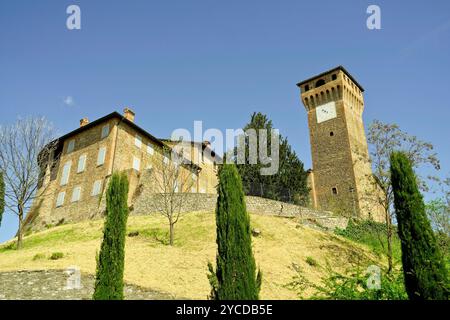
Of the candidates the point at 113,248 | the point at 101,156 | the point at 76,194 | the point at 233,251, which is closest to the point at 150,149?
the point at 101,156

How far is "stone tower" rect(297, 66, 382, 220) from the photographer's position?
33875 mm

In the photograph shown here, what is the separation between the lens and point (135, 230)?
69.7 feet

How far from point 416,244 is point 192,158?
30185 millimetres

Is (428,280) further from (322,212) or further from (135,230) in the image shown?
(322,212)

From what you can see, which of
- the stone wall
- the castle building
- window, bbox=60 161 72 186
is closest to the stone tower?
the stone wall

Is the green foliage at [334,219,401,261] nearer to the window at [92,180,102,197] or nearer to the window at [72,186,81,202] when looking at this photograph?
the window at [92,180,102,197]

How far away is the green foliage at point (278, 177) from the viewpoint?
96.1ft

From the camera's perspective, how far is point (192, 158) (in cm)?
3772

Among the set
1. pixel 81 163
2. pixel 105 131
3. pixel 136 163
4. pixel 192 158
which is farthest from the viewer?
pixel 192 158

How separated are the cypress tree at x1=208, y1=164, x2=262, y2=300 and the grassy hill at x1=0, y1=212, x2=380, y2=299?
3622mm

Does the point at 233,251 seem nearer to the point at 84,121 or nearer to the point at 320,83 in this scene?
the point at 84,121

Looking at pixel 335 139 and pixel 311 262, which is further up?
pixel 335 139
